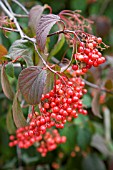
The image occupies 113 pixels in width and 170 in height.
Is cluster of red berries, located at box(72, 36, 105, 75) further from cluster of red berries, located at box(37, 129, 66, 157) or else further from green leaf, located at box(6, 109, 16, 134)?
cluster of red berries, located at box(37, 129, 66, 157)

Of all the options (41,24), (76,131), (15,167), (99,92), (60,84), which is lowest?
(15,167)

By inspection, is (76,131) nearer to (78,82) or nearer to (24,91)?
(78,82)

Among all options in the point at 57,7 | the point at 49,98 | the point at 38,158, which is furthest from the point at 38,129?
the point at 57,7

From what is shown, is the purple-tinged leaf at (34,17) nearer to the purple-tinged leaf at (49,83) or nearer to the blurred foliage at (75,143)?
the purple-tinged leaf at (49,83)

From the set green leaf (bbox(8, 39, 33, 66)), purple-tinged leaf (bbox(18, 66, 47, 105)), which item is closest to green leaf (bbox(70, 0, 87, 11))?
green leaf (bbox(8, 39, 33, 66))

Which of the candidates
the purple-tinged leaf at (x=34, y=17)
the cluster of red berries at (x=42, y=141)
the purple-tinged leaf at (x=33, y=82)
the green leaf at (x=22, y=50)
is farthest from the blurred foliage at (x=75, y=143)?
the purple-tinged leaf at (x=33, y=82)

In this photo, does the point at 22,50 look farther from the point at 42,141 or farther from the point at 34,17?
the point at 42,141
